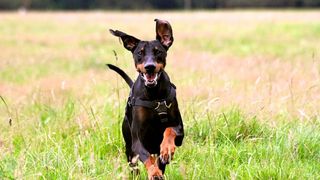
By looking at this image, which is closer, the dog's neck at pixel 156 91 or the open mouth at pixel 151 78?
the open mouth at pixel 151 78

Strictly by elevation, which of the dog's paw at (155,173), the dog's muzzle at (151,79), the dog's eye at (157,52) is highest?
the dog's eye at (157,52)

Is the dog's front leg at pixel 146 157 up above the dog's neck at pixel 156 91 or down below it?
below

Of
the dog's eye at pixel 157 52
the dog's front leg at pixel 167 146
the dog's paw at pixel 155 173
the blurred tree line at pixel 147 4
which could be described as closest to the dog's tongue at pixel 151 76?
the dog's eye at pixel 157 52

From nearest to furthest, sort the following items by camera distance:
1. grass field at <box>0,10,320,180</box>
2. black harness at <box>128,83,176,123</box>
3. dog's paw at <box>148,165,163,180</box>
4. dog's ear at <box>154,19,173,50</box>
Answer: dog's paw at <box>148,165,163,180</box>, black harness at <box>128,83,176,123</box>, dog's ear at <box>154,19,173,50</box>, grass field at <box>0,10,320,180</box>

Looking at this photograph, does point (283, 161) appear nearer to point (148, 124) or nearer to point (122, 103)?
point (148, 124)

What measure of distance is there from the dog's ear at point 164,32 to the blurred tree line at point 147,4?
50.3 meters

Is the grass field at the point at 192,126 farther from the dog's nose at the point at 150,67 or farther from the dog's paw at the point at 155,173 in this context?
the dog's nose at the point at 150,67

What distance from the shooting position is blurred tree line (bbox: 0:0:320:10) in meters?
54.0

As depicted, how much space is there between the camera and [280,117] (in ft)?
19.4

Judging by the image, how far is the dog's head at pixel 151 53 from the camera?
3654 millimetres

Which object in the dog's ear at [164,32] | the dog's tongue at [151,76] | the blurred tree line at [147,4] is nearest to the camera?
the dog's tongue at [151,76]

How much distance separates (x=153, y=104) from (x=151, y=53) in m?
0.31

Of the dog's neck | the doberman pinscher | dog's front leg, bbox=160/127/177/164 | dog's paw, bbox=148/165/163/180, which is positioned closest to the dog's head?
the doberman pinscher

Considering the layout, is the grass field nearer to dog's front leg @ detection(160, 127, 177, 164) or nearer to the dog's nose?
dog's front leg @ detection(160, 127, 177, 164)
